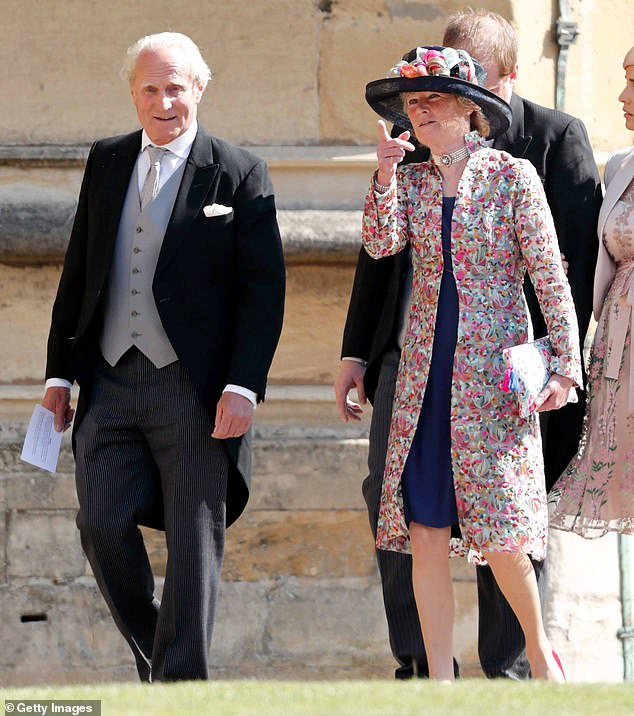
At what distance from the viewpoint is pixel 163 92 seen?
483 cm

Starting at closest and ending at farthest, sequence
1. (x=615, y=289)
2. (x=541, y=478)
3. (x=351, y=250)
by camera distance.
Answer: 1. (x=541, y=478)
2. (x=615, y=289)
3. (x=351, y=250)

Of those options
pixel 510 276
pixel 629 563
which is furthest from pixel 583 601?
pixel 510 276

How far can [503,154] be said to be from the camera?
15.2ft

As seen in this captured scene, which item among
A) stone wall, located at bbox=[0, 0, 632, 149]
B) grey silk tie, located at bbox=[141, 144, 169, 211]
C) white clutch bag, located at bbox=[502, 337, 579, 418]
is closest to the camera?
white clutch bag, located at bbox=[502, 337, 579, 418]

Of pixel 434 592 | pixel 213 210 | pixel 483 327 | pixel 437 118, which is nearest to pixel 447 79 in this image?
pixel 437 118

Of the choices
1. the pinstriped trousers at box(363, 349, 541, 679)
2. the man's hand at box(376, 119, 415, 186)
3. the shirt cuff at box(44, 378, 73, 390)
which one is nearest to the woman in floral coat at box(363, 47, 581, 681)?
the man's hand at box(376, 119, 415, 186)

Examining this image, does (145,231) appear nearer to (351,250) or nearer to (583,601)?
(351,250)

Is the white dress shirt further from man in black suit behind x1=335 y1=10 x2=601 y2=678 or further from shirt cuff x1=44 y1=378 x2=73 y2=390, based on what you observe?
man in black suit behind x1=335 y1=10 x2=601 y2=678

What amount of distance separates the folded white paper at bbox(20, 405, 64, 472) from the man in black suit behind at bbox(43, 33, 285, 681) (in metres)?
0.10

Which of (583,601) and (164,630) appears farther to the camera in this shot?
(583,601)

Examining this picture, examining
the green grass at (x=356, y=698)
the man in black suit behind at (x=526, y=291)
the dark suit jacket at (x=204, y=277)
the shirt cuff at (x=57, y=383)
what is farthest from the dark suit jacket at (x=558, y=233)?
the green grass at (x=356, y=698)

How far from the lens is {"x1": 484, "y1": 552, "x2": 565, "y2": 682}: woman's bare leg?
14.8 feet

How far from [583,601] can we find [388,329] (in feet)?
5.25

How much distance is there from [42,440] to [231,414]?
1.99 ft
